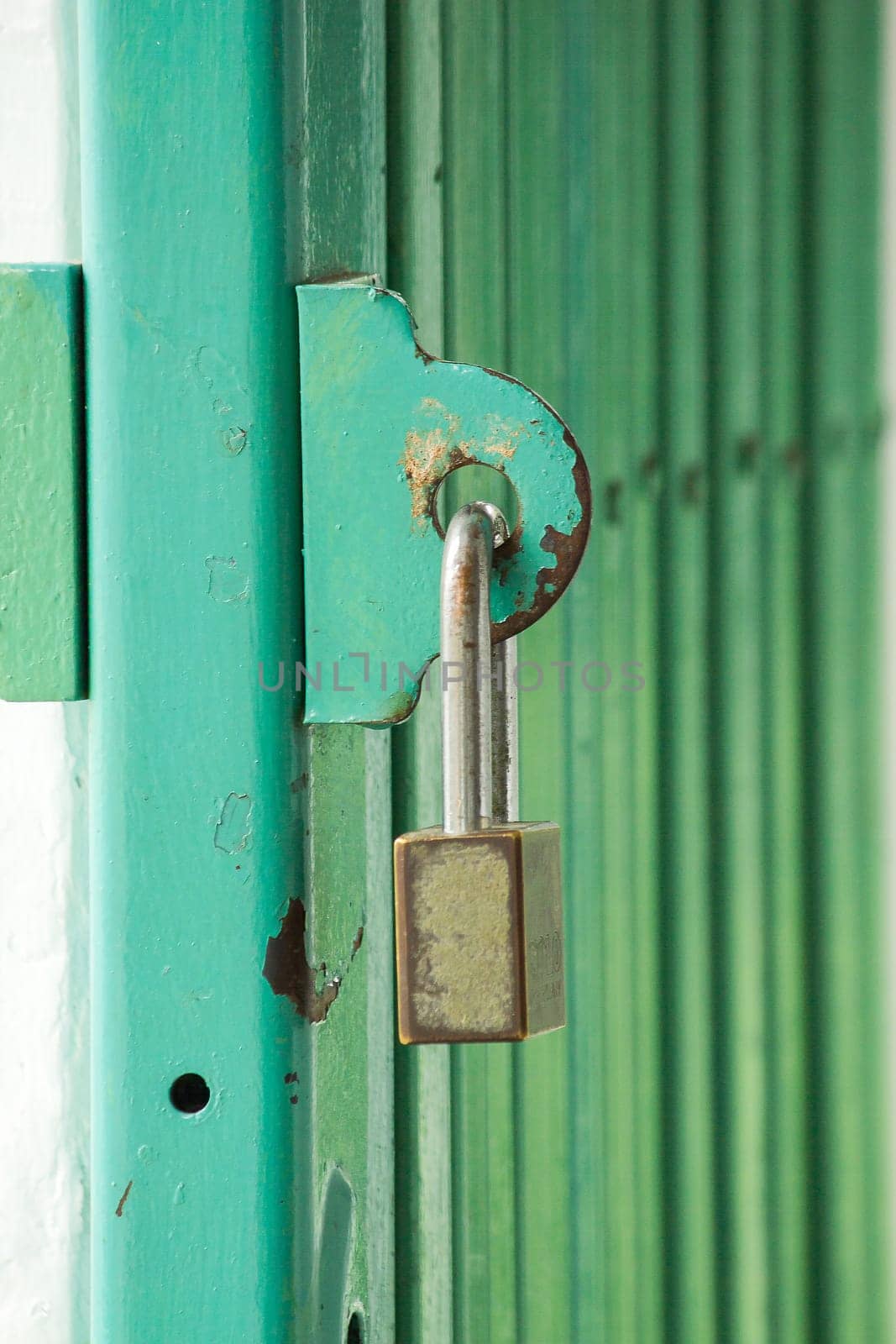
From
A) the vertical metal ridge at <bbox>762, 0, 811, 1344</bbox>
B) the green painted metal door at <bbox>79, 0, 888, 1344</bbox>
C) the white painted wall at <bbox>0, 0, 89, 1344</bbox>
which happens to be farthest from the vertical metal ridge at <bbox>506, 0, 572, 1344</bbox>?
the white painted wall at <bbox>0, 0, 89, 1344</bbox>

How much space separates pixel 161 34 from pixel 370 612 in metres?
0.22

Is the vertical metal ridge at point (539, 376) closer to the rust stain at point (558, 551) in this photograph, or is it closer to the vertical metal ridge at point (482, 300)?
the vertical metal ridge at point (482, 300)

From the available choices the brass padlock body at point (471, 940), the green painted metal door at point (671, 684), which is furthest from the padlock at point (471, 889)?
the green painted metal door at point (671, 684)

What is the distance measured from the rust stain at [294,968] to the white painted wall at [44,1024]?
274mm

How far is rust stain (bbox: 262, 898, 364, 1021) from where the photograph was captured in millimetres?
361

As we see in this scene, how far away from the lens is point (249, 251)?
35 cm

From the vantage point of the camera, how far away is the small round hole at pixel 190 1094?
1.19 ft

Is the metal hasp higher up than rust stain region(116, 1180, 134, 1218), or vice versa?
the metal hasp

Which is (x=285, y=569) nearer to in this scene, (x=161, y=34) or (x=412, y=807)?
(x=161, y=34)

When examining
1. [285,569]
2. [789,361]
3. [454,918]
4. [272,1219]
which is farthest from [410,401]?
[789,361]

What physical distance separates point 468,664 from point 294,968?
13 cm

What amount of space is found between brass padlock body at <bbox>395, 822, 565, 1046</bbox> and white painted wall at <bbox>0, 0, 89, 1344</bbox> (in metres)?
0.33

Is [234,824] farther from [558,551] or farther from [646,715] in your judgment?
[646,715]

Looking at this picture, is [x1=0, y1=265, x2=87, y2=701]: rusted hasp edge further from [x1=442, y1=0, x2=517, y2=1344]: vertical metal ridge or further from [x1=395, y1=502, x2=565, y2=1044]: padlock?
[x1=442, y1=0, x2=517, y2=1344]: vertical metal ridge
